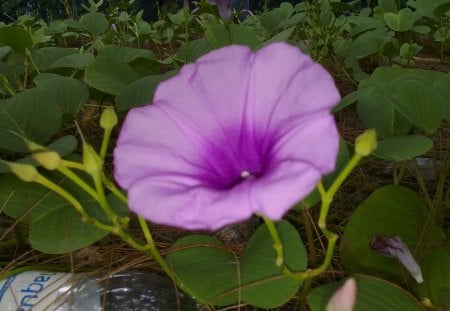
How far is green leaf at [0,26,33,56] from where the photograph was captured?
1.15 m

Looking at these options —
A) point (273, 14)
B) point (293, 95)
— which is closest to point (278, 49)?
point (293, 95)

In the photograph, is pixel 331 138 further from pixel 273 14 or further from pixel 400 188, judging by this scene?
pixel 273 14

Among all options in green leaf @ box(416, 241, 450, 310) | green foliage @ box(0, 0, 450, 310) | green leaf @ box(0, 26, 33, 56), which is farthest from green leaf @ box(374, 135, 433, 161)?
green leaf @ box(0, 26, 33, 56)

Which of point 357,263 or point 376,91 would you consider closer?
point 357,263

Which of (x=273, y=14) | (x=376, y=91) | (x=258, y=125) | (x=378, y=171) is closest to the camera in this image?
(x=258, y=125)

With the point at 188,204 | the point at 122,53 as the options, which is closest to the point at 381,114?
the point at 188,204

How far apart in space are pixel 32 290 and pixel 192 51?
589mm

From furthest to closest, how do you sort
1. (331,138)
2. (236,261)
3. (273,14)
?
(273,14) < (236,261) < (331,138)

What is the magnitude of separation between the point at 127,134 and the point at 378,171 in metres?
0.66

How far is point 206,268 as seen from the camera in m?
0.65

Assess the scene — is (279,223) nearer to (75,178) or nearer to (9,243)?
(75,178)

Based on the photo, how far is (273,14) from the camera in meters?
1.66

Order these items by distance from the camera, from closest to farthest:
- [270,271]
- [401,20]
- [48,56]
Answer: [270,271] < [48,56] < [401,20]

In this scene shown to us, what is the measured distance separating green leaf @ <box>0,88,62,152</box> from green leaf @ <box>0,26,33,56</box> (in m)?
0.36
